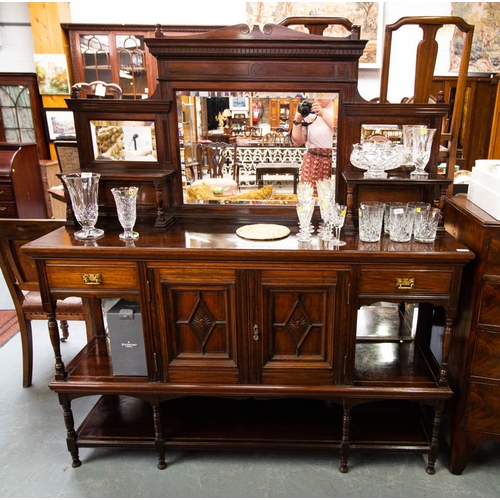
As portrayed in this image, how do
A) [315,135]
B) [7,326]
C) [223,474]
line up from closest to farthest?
1. [223,474]
2. [315,135]
3. [7,326]

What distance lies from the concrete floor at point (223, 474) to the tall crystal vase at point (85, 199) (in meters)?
1.07

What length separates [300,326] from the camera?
1.82m

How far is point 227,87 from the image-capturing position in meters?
1.97

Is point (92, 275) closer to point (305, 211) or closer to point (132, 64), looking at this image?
point (305, 211)

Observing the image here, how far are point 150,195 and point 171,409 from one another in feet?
3.56

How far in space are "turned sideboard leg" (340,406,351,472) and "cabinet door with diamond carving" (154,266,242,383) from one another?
0.50 meters

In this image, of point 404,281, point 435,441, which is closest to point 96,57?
point 404,281

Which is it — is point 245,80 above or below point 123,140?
above

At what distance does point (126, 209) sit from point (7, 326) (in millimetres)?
2048

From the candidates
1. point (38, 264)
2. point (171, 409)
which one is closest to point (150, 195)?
point (38, 264)

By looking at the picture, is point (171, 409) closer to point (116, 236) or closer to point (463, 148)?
point (116, 236)

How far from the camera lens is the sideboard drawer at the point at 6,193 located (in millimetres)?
4684

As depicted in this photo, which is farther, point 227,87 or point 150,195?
point 150,195

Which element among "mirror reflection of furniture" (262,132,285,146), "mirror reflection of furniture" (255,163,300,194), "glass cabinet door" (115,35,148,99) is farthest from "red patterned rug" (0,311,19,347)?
"glass cabinet door" (115,35,148,99)
